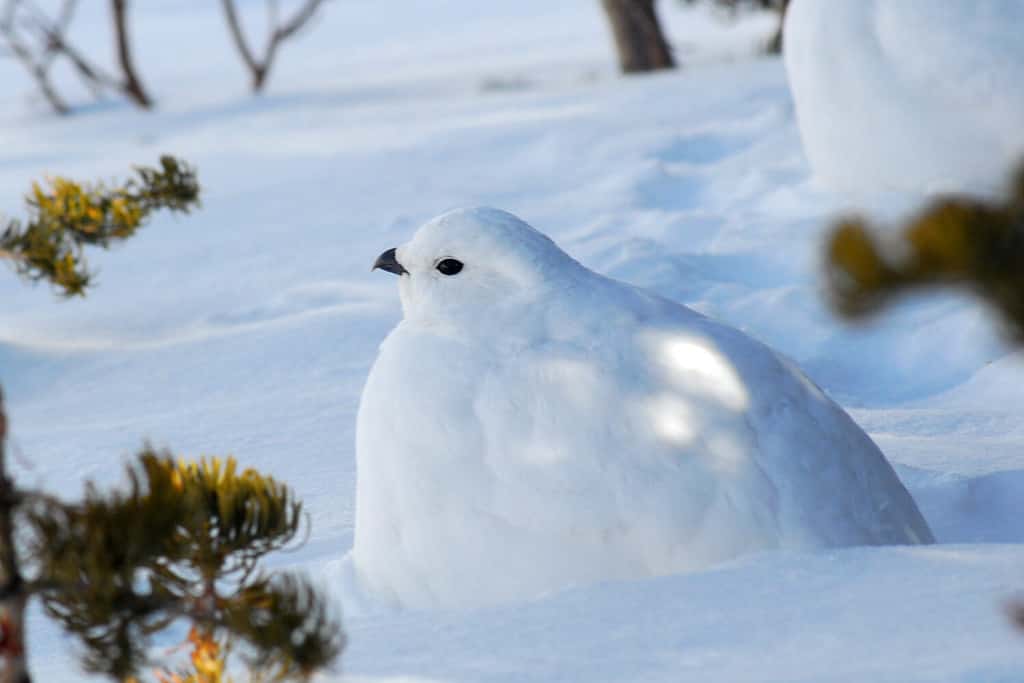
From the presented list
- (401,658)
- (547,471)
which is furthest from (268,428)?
(401,658)

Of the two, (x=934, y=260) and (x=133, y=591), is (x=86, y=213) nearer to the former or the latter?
(x=133, y=591)

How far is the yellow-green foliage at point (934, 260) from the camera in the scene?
1056mm

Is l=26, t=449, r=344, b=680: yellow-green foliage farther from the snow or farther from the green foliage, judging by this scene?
the green foliage

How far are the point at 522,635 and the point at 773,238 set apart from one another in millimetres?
3608

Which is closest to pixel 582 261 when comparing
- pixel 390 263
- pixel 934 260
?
pixel 390 263

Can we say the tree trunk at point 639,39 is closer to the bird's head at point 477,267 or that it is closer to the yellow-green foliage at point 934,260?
the bird's head at point 477,267

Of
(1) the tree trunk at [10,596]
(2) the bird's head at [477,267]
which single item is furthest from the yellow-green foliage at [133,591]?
(2) the bird's head at [477,267]

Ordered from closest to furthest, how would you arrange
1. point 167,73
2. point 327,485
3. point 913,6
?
1. point 327,485
2. point 913,6
3. point 167,73

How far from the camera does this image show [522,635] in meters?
1.87

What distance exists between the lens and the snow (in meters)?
1.82

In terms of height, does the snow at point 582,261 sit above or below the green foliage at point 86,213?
below

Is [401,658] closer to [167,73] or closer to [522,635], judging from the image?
[522,635]

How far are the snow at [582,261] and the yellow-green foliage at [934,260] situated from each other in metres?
0.06

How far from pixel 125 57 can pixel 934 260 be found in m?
10.4
